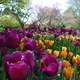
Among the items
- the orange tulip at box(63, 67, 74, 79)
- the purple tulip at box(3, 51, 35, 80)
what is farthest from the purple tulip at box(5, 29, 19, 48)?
the purple tulip at box(3, 51, 35, 80)

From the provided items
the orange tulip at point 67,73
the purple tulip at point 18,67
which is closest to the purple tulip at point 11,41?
the orange tulip at point 67,73

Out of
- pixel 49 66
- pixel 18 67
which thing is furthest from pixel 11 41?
pixel 18 67

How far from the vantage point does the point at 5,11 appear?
3161 cm

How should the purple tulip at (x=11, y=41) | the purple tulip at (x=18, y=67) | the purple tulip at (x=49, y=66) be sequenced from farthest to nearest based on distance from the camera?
the purple tulip at (x=11, y=41) → the purple tulip at (x=49, y=66) → the purple tulip at (x=18, y=67)

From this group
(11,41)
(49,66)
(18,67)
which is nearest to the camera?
(18,67)

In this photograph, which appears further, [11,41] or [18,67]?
[11,41]

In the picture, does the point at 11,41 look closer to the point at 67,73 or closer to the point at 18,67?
the point at 67,73

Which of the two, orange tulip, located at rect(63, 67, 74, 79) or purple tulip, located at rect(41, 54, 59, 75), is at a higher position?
purple tulip, located at rect(41, 54, 59, 75)

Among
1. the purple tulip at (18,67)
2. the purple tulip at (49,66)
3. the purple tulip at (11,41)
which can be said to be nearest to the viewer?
the purple tulip at (18,67)

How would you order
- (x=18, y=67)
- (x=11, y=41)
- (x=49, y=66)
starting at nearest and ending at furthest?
(x=18, y=67)
(x=49, y=66)
(x=11, y=41)

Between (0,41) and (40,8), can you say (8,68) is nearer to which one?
(0,41)

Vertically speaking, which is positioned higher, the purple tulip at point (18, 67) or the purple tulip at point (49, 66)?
the purple tulip at point (18, 67)

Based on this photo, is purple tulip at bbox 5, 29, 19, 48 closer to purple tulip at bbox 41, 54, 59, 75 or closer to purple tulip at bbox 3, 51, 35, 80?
purple tulip at bbox 41, 54, 59, 75

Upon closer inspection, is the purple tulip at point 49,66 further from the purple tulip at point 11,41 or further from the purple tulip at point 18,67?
the purple tulip at point 11,41
